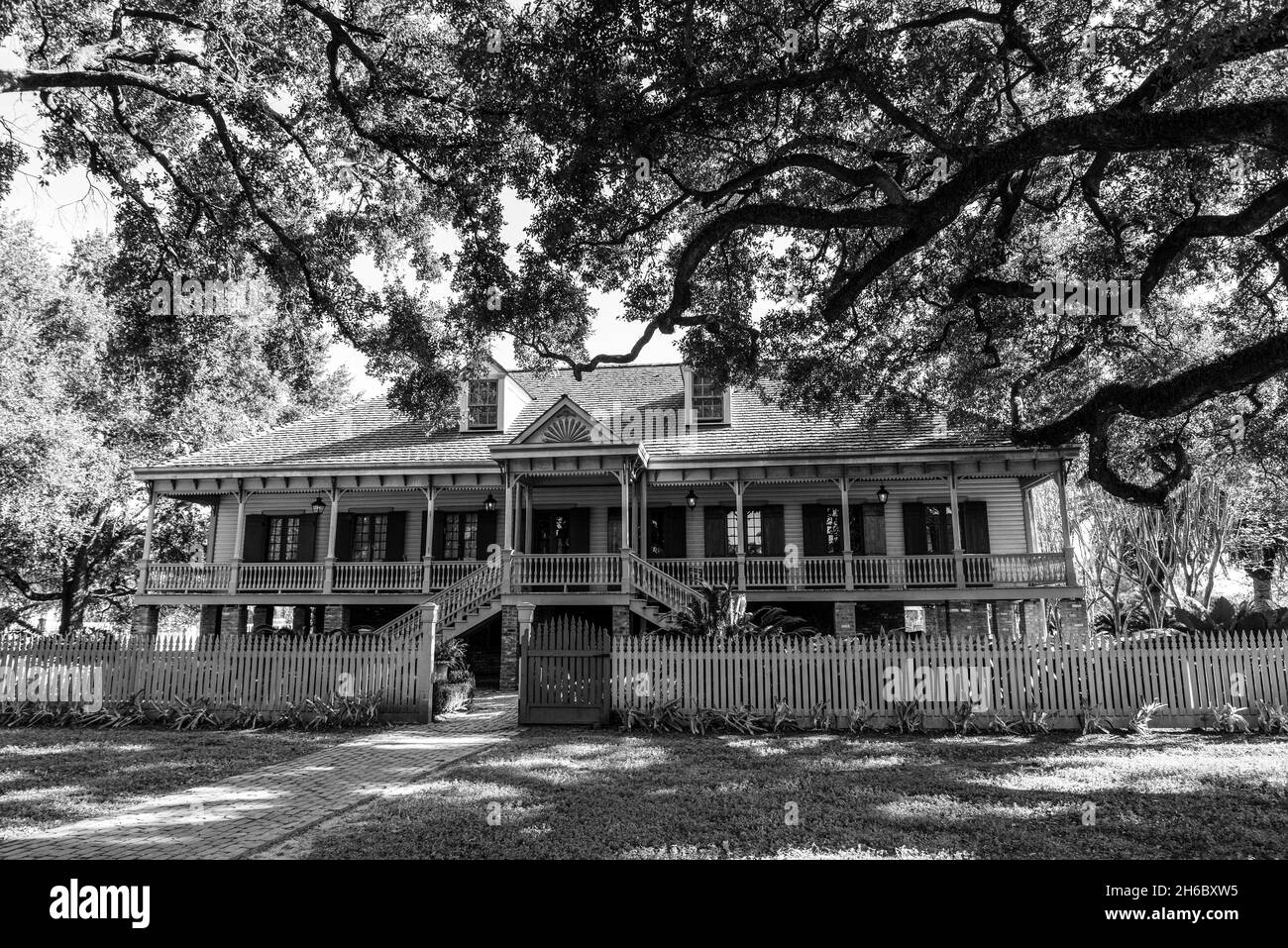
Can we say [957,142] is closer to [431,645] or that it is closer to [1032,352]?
[1032,352]

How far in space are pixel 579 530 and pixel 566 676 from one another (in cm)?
995

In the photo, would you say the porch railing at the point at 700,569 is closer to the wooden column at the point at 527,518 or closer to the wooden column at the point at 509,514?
the wooden column at the point at 527,518

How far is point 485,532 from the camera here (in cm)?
2322

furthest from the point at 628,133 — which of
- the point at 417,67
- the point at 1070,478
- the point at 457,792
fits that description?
the point at 1070,478

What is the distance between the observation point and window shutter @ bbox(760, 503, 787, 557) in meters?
22.3

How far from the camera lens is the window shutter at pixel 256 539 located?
24.4 metres

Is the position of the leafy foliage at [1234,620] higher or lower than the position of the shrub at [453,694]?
higher

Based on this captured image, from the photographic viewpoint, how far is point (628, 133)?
10.3m

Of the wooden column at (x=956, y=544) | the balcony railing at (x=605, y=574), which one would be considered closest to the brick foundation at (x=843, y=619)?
the balcony railing at (x=605, y=574)

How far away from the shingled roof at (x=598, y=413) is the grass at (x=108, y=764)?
9576mm

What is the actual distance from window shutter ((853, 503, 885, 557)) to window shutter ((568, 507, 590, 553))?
7833 mm

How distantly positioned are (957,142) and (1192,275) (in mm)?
7093

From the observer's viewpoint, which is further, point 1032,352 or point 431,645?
point 1032,352

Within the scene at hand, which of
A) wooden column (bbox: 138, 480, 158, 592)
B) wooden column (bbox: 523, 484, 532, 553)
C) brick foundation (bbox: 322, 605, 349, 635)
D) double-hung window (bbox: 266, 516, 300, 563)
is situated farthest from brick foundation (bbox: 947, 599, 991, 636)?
wooden column (bbox: 138, 480, 158, 592)
